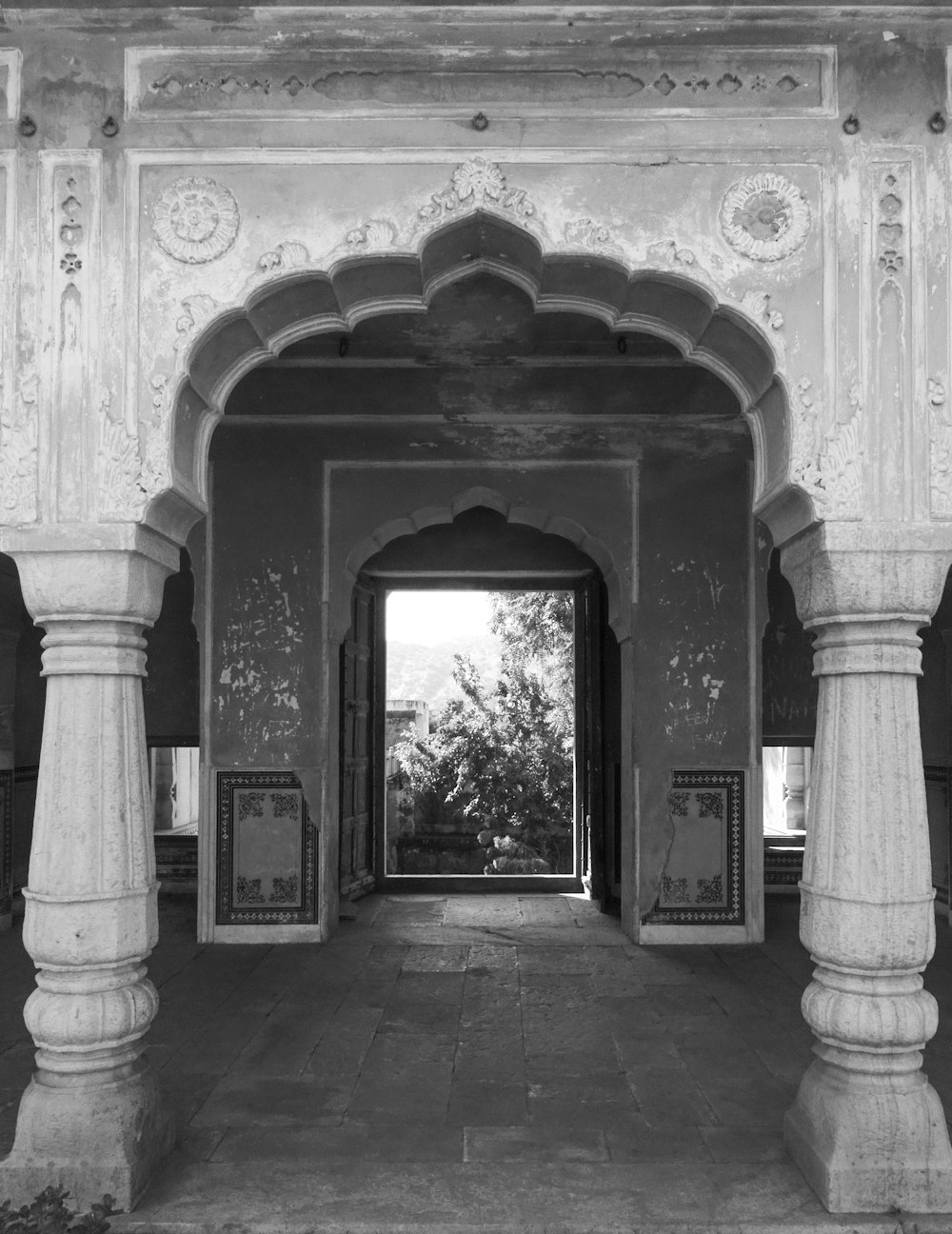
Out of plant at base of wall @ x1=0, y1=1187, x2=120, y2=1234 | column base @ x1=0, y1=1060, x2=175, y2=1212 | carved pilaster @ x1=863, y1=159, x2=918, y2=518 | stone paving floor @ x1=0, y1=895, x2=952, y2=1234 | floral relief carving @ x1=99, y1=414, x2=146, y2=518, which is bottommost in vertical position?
stone paving floor @ x1=0, y1=895, x2=952, y2=1234

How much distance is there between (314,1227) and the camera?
3.37 metres

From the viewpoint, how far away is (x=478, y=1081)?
4.64m

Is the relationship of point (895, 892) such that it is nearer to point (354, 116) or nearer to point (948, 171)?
point (948, 171)

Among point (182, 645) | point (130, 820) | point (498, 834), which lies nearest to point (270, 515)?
point (182, 645)

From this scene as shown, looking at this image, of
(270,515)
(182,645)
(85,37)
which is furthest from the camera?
(182,645)

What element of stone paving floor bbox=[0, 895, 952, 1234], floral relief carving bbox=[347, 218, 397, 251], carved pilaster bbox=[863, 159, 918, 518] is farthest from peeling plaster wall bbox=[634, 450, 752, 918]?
floral relief carving bbox=[347, 218, 397, 251]

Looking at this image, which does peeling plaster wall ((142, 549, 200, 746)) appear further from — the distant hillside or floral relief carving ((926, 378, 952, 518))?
the distant hillside

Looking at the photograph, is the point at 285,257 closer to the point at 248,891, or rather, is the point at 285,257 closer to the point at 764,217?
the point at 764,217

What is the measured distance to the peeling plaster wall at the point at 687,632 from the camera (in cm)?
731

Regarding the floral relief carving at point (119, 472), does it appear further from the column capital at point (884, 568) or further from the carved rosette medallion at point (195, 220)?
the column capital at point (884, 568)

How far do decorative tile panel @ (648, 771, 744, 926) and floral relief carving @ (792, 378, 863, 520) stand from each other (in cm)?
384

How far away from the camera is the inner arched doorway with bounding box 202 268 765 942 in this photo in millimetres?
7254

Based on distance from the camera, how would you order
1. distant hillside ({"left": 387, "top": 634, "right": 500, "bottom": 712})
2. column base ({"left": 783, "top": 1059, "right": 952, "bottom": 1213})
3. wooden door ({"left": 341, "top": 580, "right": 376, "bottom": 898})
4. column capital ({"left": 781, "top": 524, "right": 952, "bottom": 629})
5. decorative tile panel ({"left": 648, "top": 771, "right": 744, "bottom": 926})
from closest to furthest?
column base ({"left": 783, "top": 1059, "right": 952, "bottom": 1213}) → column capital ({"left": 781, "top": 524, "right": 952, "bottom": 629}) → decorative tile panel ({"left": 648, "top": 771, "right": 744, "bottom": 926}) → wooden door ({"left": 341, "top": 580, "right": 376, "bottom": 898}) → distant hillside ({"left": 387, "top": 634, "right": 500, "bottom": 712})

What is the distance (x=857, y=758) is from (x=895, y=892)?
434mm
